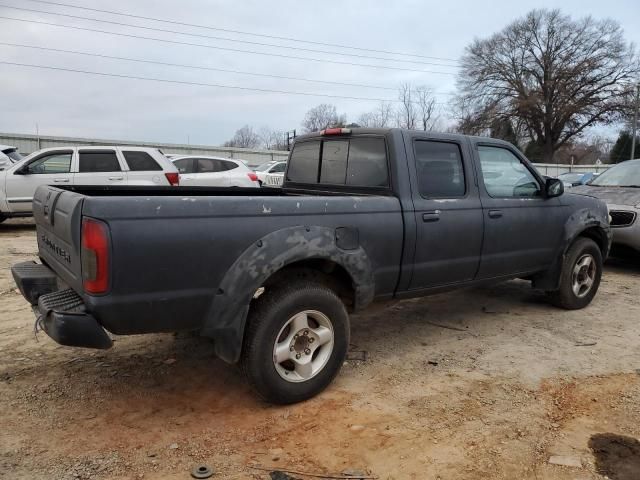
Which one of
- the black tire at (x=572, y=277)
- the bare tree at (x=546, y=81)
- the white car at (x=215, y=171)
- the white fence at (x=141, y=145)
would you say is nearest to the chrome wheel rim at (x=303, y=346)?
the black tire at (x=572, y=277)

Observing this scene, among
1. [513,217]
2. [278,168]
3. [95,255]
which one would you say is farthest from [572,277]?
[278,168]

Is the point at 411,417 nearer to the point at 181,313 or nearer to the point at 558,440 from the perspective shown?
the point at 558,440

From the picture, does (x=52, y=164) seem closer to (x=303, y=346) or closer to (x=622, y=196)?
(x=303, y=346)

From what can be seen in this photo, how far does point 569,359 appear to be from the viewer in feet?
13.8

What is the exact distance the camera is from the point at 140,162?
34.6ft

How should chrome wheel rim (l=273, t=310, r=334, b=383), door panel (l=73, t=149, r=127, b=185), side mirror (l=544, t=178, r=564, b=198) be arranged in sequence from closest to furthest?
chrome wheel rim (l=273, t=310, r=334, b=383), side mirror (l=544, t=178, r=564, b=198), door panel (l=73, t=149, r=127, b=185)

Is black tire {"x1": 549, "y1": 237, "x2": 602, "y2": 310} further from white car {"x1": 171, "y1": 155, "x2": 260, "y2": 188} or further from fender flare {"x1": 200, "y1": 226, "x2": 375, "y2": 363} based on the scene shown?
white car {"x1": 171, "y1": 155, "x2": 260, "y2": 188}

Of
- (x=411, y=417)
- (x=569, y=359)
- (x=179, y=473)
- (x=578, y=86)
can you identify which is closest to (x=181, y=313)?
(x=179, y=473)

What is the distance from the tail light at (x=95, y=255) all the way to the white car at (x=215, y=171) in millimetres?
10827

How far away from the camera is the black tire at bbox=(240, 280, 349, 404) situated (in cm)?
310

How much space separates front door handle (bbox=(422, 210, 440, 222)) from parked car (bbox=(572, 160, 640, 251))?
4685 millimetres

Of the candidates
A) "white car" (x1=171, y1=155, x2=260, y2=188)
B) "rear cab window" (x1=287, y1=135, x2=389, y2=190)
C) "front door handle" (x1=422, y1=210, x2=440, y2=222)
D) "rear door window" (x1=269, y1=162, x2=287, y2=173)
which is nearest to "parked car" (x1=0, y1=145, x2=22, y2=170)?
"white car" (x1=171, y1=155, x2=260, y2=188)

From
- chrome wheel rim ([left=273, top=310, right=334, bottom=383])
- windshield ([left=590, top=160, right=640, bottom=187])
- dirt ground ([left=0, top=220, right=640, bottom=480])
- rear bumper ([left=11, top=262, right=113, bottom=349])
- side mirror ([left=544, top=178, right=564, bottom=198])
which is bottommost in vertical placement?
dirt ground ([left=0, top=220, right=640, bottom=480])

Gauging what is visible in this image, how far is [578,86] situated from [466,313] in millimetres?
53267
